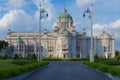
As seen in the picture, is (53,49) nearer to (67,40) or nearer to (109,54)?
(67,40)

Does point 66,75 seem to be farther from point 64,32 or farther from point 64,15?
point 64,15

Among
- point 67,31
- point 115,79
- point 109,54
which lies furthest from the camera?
point 109,54

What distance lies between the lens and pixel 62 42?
178 metres

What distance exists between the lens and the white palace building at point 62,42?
179 metres

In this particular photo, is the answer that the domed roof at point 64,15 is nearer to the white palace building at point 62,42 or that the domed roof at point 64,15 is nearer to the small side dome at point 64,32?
the white palace building at point 62,42

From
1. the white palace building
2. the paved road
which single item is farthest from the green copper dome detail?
the paved road

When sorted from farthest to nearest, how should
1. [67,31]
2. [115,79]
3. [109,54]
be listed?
[109,54] → [67,31] → [115,79]

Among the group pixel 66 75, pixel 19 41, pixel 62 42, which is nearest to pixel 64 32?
pixel 62 42

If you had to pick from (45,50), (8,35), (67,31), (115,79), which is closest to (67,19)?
(67,31)

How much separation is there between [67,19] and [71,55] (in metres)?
19.3

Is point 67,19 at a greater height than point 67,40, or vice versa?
point 67,19

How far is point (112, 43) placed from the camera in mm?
195625

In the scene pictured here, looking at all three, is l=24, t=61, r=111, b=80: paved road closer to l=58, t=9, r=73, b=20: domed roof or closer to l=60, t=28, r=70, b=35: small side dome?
l=60, t=28, r=70, b=35: small side dome

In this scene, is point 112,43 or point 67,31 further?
point 112,43
